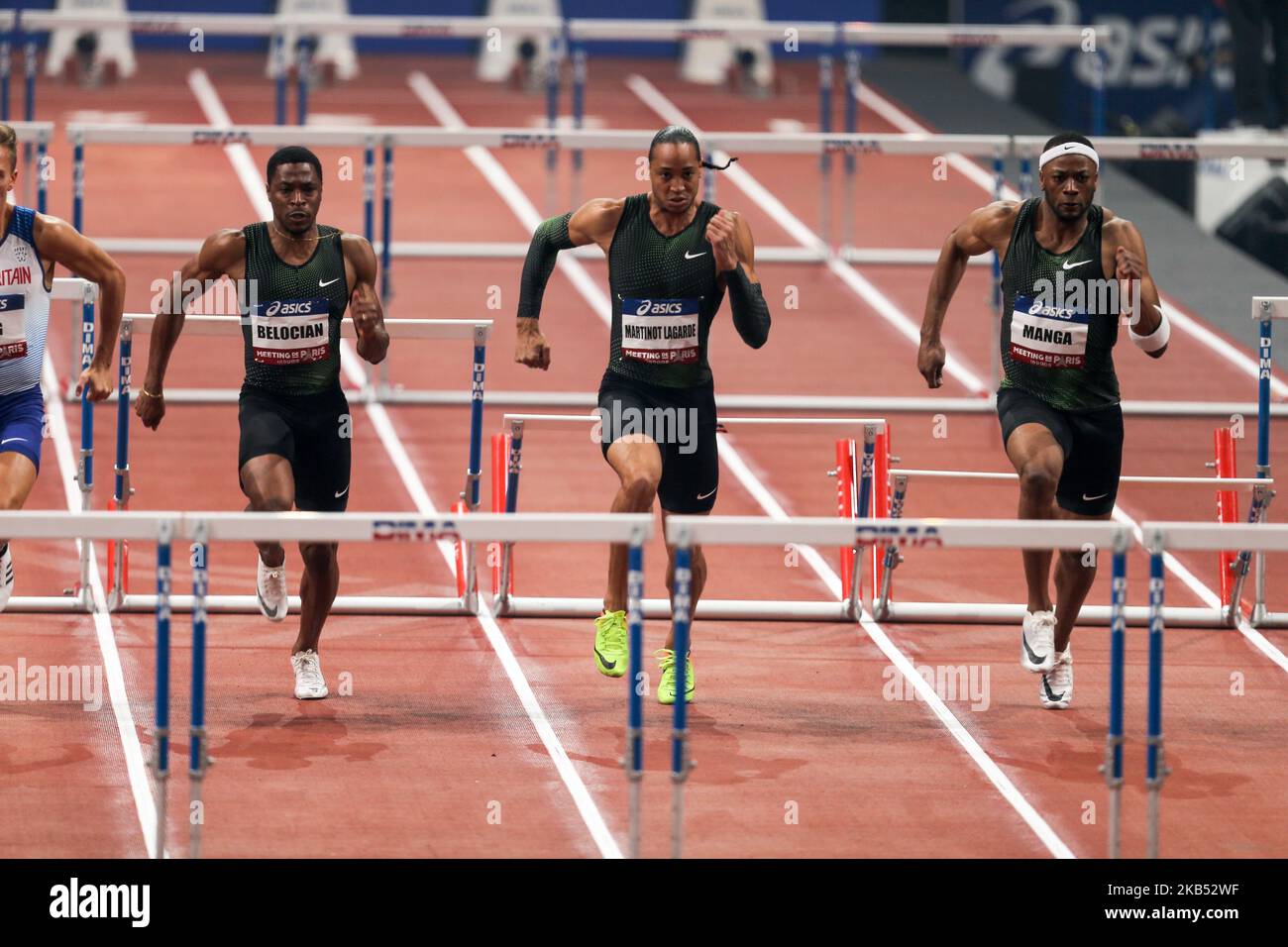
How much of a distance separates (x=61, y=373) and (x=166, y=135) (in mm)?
1567

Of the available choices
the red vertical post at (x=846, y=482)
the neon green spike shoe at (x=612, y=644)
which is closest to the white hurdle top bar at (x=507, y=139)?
the red vertical post at (x=846, y=482)

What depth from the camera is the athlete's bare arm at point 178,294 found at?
27.5ft

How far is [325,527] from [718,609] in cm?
385

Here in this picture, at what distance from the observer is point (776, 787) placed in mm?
7895

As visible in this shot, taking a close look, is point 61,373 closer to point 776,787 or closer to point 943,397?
point 943,397

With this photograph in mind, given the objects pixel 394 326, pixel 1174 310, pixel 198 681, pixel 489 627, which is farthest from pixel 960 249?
pixel 1174 310

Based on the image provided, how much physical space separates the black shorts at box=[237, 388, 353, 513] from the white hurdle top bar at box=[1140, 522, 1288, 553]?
3.33 m

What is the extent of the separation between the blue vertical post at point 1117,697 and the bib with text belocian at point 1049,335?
6.67 feet

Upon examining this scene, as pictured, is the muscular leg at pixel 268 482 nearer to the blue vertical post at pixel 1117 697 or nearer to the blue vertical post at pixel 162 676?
the blue vertical post at pixel 162 676

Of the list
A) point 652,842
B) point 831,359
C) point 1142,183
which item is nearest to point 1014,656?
point 652,842

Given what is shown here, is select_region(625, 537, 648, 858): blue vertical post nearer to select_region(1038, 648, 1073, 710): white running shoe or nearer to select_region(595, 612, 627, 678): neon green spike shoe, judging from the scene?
select_region(595, 612, 627, 678): neon green spike shoe

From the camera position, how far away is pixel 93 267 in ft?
27.5

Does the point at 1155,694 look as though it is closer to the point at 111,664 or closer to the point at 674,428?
the point at 674,428

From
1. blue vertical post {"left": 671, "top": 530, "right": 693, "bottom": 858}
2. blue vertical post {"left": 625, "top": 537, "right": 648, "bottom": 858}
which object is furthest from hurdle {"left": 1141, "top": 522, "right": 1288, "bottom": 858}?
blue vertical post {"left": 625, "top": 537, "right": 648, "bottom": 858}
